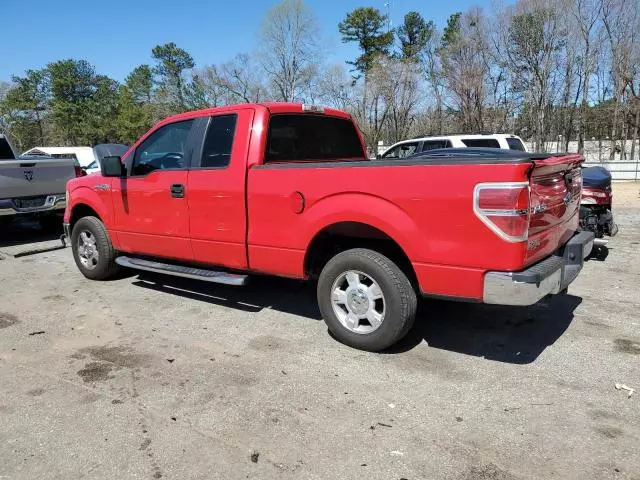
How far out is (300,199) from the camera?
4.18 metres

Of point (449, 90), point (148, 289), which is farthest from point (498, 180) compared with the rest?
point (449, 90)

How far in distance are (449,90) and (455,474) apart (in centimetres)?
3132

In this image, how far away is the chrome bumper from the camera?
8.72 metres

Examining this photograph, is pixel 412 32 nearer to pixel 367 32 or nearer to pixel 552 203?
pixel 367 32

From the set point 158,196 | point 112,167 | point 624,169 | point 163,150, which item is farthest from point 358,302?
point 624,169

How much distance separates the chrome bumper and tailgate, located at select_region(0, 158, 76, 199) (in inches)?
3.4

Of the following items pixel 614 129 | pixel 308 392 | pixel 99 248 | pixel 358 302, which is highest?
pixel 614 129

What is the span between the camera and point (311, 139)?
525 centimetres

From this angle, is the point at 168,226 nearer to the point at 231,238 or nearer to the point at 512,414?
the point at 231,238

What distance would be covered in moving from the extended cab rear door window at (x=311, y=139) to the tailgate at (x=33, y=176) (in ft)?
20.2

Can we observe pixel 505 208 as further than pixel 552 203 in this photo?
No

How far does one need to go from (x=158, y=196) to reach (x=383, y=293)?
8.92ft

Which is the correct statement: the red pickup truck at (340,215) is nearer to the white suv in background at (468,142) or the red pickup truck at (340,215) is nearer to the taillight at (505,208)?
the taillight at (505,208)

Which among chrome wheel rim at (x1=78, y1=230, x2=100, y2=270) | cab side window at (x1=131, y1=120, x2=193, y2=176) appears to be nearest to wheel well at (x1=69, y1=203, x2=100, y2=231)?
chrome wheel rim at (x1=78, y1=230, x2=100, y2=270)
